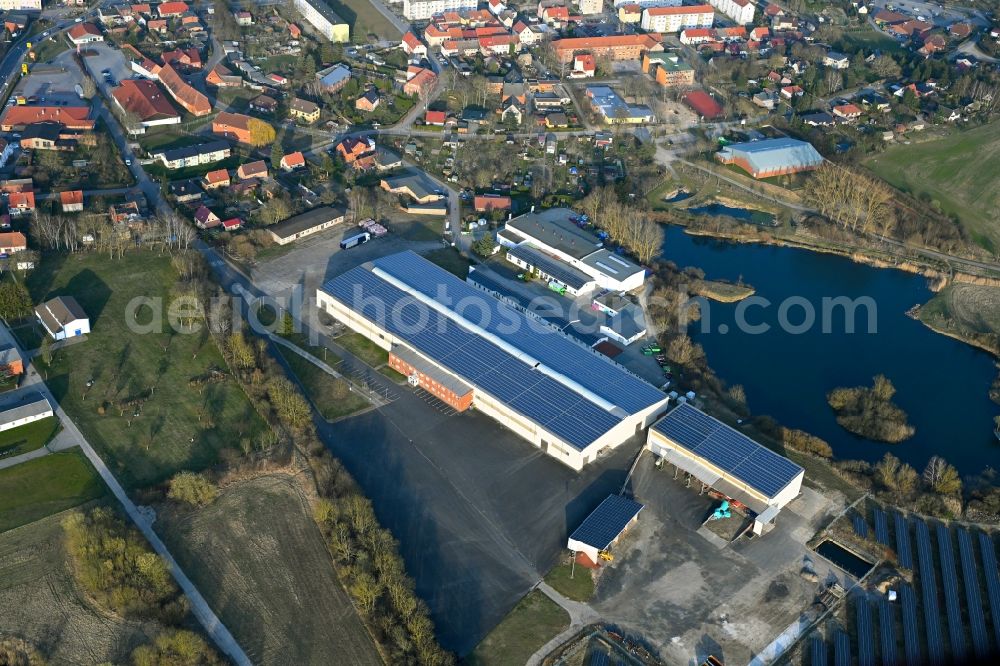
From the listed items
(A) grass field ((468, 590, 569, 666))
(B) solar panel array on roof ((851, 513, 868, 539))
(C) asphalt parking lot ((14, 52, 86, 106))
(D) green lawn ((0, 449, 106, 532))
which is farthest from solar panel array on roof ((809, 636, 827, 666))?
(C) asphalt parking lot ((14, 52, 86, 106))

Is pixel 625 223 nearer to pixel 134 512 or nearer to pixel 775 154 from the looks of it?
pixel 775 154

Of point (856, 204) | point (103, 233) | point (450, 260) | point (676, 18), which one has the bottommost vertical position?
point (856, 204)

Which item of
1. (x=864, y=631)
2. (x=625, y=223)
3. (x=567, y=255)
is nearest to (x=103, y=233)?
(x=567, y=255)

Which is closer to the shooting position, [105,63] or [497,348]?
[497,348]

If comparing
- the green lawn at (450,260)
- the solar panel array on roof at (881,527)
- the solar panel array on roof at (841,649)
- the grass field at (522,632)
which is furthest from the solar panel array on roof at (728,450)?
the green lawn at (450,260)

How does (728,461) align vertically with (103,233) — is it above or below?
below

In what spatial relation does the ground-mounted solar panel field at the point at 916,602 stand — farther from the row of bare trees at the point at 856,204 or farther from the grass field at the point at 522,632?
the row of bare trees at the point at 856,204
